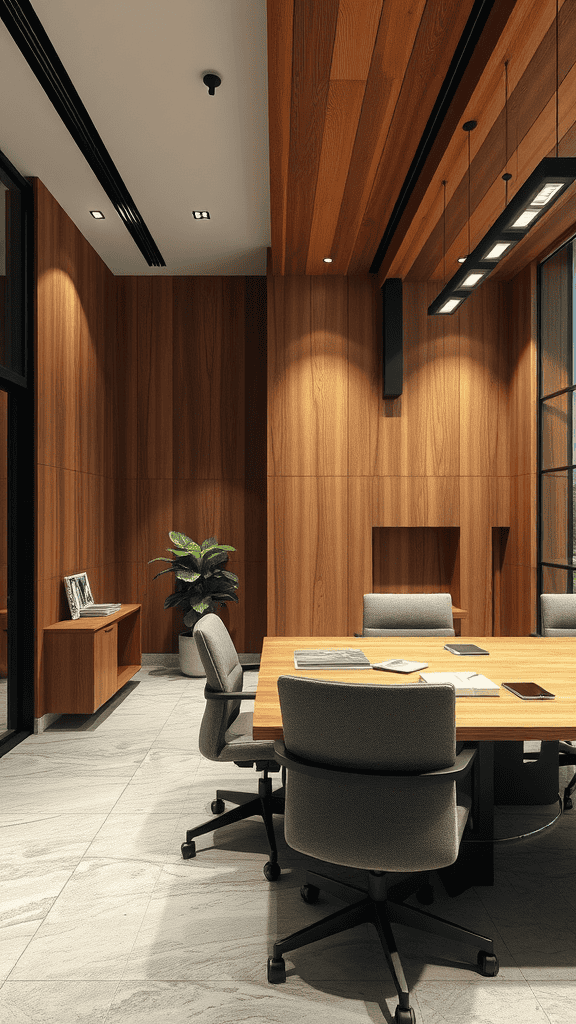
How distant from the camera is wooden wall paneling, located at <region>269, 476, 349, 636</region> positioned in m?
6.02

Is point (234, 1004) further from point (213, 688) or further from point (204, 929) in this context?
point (213, 688)

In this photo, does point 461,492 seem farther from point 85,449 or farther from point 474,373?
point 85,449

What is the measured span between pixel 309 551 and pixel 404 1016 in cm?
440

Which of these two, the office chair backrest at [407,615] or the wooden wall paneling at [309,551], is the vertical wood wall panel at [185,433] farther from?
the office chair backrest at [407,615]

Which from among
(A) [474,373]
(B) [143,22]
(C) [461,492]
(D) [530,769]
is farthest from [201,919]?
(A) [474,373]

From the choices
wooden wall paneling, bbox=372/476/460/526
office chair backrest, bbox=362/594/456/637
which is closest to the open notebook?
office chair backrest, bbox=362/594/456/637

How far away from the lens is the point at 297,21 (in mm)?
2850

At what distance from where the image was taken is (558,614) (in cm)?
395

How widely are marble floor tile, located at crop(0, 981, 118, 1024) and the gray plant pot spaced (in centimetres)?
414

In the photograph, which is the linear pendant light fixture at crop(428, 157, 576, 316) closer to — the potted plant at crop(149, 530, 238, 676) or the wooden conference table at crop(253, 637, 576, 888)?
the wooden conference table at crop(253, 637, 576, 888)

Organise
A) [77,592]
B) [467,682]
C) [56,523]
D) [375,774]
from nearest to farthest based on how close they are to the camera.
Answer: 1. [375,774]
2. [467,682]
3. [56,523]
4. [77,592]

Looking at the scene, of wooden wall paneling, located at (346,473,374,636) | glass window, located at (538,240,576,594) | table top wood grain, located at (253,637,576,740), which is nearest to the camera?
table top wood grain, located at (253,637,576,740)

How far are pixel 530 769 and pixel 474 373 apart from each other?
4116 millimetres

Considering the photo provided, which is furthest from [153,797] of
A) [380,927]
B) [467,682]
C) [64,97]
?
[64,97]
